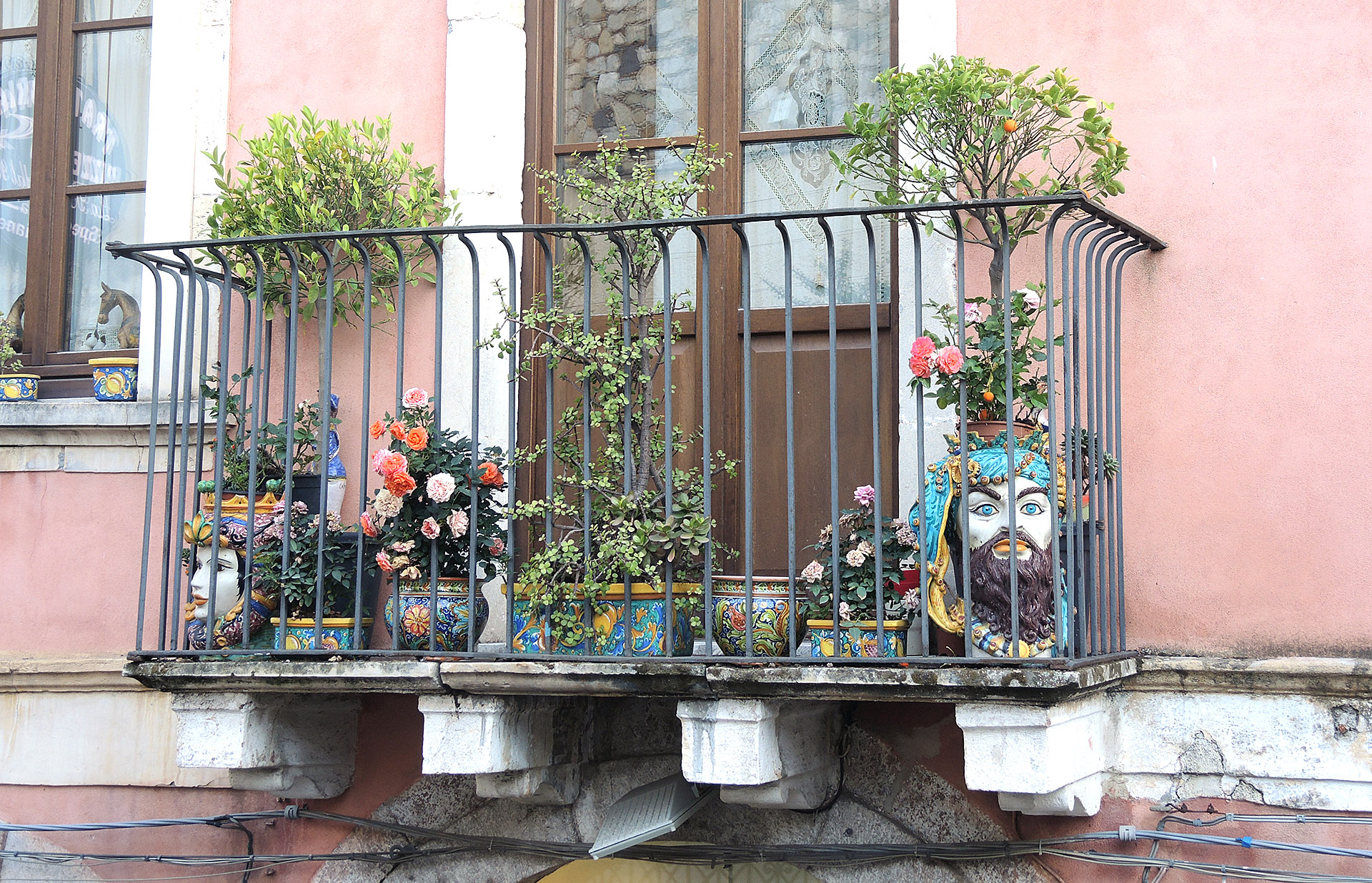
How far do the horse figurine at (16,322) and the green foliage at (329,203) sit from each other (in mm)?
1071

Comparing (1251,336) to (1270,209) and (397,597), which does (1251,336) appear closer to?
(1270,209)

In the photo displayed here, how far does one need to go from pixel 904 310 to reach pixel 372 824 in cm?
231

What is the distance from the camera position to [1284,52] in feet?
13.0

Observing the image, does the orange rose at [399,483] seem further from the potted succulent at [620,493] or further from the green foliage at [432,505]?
the potted succulent at [620,493]

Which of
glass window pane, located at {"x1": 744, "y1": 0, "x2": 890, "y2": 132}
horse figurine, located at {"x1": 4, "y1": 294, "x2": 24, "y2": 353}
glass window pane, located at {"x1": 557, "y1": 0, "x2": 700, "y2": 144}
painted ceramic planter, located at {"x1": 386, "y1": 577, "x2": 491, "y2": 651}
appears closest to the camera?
painted ceramic planter, located at {"x1": 386, "y1": 577, "x2": 491, "y2": 651}

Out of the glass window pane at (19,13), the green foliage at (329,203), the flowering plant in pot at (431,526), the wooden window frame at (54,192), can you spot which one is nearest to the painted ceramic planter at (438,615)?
the flowering plant in pot at (431,526)

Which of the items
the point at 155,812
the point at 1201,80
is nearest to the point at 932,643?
the point at 1201,80

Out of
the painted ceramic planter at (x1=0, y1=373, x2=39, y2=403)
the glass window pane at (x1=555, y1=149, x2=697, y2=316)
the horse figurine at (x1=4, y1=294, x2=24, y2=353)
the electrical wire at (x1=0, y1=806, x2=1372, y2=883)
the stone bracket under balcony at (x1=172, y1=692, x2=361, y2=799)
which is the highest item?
the glass window pane at (x1=555, y1=149, x2=697, y2=316)

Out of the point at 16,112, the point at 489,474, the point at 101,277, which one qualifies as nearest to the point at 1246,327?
the point at 489,474

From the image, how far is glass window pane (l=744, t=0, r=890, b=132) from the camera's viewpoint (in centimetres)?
448

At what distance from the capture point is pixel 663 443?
3.97 metres

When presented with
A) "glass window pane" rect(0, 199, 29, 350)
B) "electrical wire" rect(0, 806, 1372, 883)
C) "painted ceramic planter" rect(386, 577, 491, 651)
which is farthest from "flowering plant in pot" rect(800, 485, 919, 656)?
"glass window pane" rect(0, 199, 29, 350)

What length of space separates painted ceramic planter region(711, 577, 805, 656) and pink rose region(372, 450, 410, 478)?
897 millimetres

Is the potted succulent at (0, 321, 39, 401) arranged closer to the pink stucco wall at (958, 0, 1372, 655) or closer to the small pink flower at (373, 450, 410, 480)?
the small pink flower at (373, 450, 410, 480)
